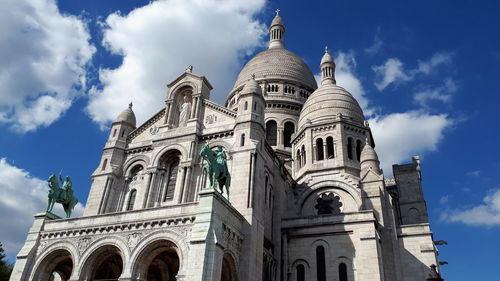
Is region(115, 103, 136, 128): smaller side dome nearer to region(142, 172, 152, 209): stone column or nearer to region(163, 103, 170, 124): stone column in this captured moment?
region(163, 103, 170, 124): stone column

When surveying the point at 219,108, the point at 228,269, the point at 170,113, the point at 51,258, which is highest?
the point at 170,113

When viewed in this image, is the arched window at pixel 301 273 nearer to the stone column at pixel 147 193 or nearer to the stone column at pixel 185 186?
the stone column at pixel 185 186

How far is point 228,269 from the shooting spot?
80.1 feet

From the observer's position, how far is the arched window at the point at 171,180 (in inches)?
1226

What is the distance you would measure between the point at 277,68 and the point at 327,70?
8019 mm

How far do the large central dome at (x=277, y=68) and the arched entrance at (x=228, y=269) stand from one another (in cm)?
3389

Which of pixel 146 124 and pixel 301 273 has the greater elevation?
pixel 146 124

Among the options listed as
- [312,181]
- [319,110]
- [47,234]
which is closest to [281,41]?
[319,110]

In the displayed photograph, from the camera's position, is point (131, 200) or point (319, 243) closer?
point (319, 243)

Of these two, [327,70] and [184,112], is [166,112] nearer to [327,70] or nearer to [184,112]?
[184,112]

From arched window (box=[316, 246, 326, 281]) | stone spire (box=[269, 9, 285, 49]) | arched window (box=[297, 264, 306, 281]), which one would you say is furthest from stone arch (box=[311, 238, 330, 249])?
stone spire (box=[269, 9, 285, 49])

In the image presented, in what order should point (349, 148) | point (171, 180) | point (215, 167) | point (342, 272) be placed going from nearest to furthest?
1. point (215, 167)
2. point (342, 272)
3. point (171, 180)
4. point (349, 148)

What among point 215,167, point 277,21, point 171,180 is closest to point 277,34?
point 277,21

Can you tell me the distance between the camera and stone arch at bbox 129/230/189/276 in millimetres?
22375
